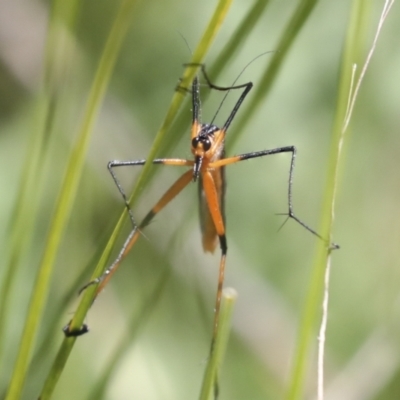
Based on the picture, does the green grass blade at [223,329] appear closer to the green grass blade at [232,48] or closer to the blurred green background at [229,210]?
the green grass blade at [232,48]

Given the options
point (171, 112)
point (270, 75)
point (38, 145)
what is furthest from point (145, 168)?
point (270, 75)

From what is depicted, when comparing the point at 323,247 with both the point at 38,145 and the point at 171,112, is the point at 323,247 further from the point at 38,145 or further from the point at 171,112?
the point at 38,145

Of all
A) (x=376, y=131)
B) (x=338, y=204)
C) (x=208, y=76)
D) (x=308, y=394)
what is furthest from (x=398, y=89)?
(x=308, y=394)

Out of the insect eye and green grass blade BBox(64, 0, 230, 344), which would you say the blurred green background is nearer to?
the insect eye

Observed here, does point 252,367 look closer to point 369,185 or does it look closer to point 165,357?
point 165,357

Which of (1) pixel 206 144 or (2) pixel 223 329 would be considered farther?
(1) pixel 206 144

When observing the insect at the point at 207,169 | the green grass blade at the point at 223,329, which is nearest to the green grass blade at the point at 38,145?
the insect at the point at 207,169
